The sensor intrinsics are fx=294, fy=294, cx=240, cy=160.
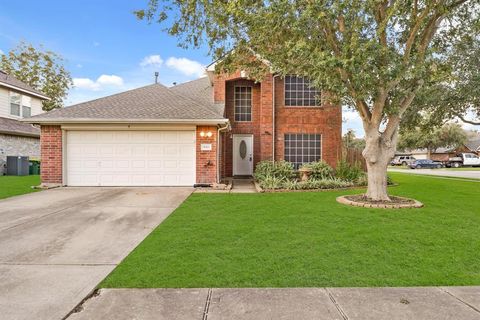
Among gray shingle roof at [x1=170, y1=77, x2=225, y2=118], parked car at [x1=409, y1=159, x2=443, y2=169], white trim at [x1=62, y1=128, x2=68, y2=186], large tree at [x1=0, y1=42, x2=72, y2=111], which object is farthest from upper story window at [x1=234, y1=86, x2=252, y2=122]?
parked car at [x1=409, y1=159, x2=443, y2=169]

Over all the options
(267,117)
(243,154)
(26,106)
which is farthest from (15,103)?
(267,117)

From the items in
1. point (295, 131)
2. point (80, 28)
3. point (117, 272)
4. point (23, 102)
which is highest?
point (80, 28)

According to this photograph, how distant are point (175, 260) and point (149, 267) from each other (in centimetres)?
37

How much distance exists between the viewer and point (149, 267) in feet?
12.4

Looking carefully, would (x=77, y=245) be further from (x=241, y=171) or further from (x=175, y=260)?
(x=241, y=171)

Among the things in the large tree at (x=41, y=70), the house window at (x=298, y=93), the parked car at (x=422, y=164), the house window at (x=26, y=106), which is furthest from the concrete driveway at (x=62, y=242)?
the parked car at (x=422, y=164)

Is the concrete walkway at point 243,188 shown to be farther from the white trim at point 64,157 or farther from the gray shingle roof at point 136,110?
the white trim at point 64,157

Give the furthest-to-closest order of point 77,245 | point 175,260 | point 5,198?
point 5,198 < point 77,245 < point 175,260

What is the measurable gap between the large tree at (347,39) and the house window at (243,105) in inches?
220

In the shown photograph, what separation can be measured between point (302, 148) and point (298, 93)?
2.83 m

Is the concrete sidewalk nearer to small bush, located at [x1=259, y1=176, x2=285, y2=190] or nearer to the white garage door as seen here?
small bush, located at [x1=259, y1=176, x2=285, y2=190]

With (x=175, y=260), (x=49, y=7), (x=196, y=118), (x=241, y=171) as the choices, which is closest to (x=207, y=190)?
(x=196, y=118)

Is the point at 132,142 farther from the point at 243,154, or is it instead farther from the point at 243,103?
the point at 243,103

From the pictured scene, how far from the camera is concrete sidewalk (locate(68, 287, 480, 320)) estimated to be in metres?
2.70
